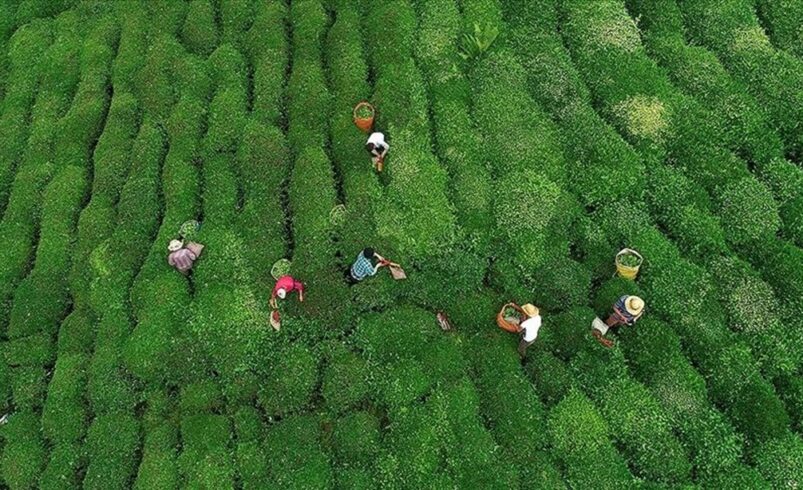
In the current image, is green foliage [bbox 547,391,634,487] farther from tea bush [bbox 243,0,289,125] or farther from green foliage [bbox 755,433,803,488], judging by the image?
tea bush [bbox 243,0,289,125]

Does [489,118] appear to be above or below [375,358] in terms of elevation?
above

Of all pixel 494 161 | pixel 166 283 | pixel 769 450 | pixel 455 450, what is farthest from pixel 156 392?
pixel 769 450

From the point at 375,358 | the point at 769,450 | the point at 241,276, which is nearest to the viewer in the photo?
the point at 769,450

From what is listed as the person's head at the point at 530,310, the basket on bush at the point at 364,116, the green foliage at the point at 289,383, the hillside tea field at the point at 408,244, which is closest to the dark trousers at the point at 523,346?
the hillside tea field at the point at 408,244

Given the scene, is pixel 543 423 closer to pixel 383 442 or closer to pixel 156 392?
pixel 383 442

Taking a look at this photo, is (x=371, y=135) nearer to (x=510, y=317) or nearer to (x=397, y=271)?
(x=397, y=271)

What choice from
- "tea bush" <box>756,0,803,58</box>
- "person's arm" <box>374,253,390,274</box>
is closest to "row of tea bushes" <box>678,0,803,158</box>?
"tea bush" <box>756,0,803,58</box>
